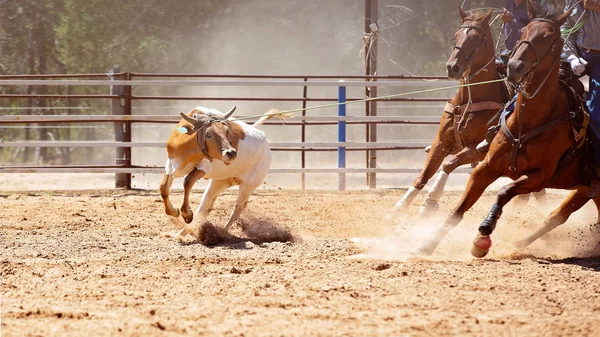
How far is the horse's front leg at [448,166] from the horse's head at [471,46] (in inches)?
25.2

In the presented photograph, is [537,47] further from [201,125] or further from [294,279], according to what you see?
[201,125]

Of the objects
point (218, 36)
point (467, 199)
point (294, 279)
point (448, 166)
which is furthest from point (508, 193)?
point (218, 36)

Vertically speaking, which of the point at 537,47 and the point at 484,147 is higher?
the point at 537,47

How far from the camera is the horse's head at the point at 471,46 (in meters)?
6.58

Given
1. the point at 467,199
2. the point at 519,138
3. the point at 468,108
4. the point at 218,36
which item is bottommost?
the point at 467,199

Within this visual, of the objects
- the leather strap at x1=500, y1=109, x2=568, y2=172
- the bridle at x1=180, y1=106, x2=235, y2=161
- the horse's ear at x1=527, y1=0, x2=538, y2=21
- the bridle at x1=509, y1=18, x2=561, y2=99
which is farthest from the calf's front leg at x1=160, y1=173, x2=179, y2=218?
the horse's ear at x1=527, y1=0, x2=538, y2=21

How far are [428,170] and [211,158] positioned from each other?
187 cm

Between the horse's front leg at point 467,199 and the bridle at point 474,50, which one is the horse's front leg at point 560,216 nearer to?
the horse's front leg at point 467,199

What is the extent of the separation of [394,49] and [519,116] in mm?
20257

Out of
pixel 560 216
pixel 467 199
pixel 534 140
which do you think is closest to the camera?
pixel 534 140

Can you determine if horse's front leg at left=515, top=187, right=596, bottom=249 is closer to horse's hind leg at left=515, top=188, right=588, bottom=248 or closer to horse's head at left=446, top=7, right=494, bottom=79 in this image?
horse's hind leg at left=515, top=188, right=588, bottom=248

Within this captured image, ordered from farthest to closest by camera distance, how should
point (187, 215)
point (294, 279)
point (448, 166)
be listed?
point (187, 215) < point (448, 166) < point (294, 279)

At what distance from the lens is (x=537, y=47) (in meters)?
5.40

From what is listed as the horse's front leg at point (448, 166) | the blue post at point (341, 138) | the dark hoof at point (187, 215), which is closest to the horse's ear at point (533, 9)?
the horse's front leg at point (448, 166)
